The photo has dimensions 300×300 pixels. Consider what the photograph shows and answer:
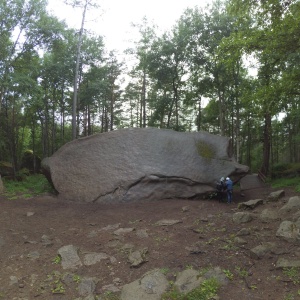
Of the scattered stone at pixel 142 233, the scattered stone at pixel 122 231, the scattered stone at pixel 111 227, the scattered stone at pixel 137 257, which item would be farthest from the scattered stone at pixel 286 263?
the scattered stone at pixel 111 227

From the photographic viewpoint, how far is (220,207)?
927 cm

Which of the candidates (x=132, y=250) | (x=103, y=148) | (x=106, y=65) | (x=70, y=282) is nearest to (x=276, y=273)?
(x=132, y=250)

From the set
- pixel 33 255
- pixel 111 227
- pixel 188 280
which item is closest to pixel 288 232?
pixel 188 280

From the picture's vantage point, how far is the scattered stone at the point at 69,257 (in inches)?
228

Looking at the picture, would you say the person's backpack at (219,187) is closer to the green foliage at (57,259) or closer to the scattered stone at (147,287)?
the scattered stone at (147,287)

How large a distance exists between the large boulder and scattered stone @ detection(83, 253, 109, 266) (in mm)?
4094

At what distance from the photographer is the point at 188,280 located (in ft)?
16.2

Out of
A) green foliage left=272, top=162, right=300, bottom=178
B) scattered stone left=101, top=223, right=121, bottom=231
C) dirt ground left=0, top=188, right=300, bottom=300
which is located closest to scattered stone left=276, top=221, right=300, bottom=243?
dirt ground left=0, top=188, right=300, bottom=300

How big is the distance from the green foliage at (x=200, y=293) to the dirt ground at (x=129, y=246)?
16cm

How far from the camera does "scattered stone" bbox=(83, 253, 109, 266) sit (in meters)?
5.93

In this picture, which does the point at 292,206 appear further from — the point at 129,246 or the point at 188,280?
the point at 129,246

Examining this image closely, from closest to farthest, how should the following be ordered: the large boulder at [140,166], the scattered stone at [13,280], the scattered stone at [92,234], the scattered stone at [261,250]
A: the scattered stone at [13,280]
the scattered stone at [261,250]
the scattered stone at [92,234]
the large boulder at [140,166]

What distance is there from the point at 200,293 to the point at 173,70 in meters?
Answer: 17.0

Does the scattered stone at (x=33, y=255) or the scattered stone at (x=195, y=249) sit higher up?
the scattered stone at (x=195, y=249)
